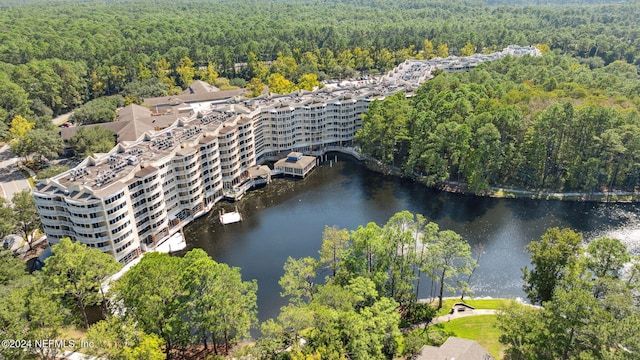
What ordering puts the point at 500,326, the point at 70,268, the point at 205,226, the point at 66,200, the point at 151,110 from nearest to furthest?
the point at 500,326 → the point at 70,268 → the point at 66,200 → the point at 205,226 → the point at 151,110

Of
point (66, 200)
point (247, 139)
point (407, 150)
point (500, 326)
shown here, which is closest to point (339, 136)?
point (407, 150)

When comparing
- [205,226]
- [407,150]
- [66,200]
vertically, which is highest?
[66,200]

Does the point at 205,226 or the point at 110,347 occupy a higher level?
the point at 110,347

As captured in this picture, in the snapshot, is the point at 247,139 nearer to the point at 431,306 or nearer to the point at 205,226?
the point at 205,226

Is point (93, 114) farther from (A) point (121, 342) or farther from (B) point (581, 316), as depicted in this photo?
(B) point (581, 316)

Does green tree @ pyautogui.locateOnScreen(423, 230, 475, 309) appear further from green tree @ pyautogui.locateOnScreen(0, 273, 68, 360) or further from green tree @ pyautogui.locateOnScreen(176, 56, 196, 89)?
green tree @ pyautogui.locateOnScreen(176, 56, 196, 89)

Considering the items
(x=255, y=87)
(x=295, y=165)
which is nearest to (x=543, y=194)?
(x=295, y=165)
